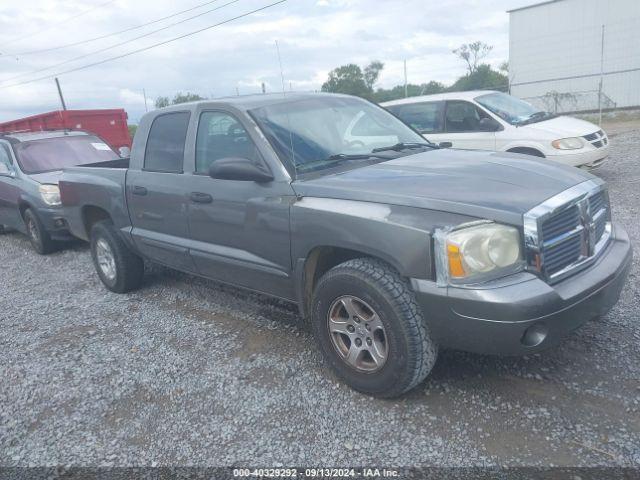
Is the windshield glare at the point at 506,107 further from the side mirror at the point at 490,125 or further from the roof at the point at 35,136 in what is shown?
the roof at the point at 35,136

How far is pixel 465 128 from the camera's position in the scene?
8586 millimetres

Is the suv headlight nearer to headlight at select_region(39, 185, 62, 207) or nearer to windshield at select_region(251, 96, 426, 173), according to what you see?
windshield at select_region(251, 96, 426, 173)

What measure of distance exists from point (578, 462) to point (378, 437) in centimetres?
96

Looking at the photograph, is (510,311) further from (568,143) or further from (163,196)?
(568,143)

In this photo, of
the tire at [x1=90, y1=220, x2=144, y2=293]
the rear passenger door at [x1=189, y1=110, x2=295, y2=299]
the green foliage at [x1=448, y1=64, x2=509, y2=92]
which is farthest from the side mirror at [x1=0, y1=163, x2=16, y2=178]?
the green foliage at [x1=448, y1=64, x2=509, y2=92]

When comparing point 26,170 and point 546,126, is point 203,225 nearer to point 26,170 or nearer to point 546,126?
point 26,170

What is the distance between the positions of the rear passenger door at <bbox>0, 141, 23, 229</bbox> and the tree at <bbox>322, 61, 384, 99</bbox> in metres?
24.4

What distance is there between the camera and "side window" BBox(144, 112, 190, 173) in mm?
4320

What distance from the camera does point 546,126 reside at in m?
8.20

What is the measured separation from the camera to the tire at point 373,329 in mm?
2826

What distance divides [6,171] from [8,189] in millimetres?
279

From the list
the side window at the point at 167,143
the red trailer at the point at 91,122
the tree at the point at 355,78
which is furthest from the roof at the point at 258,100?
the tree at the point at 355,78

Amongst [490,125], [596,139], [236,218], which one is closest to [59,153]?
[236,218]

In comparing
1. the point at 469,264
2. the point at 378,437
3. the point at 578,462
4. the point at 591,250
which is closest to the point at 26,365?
the point at 378,437
